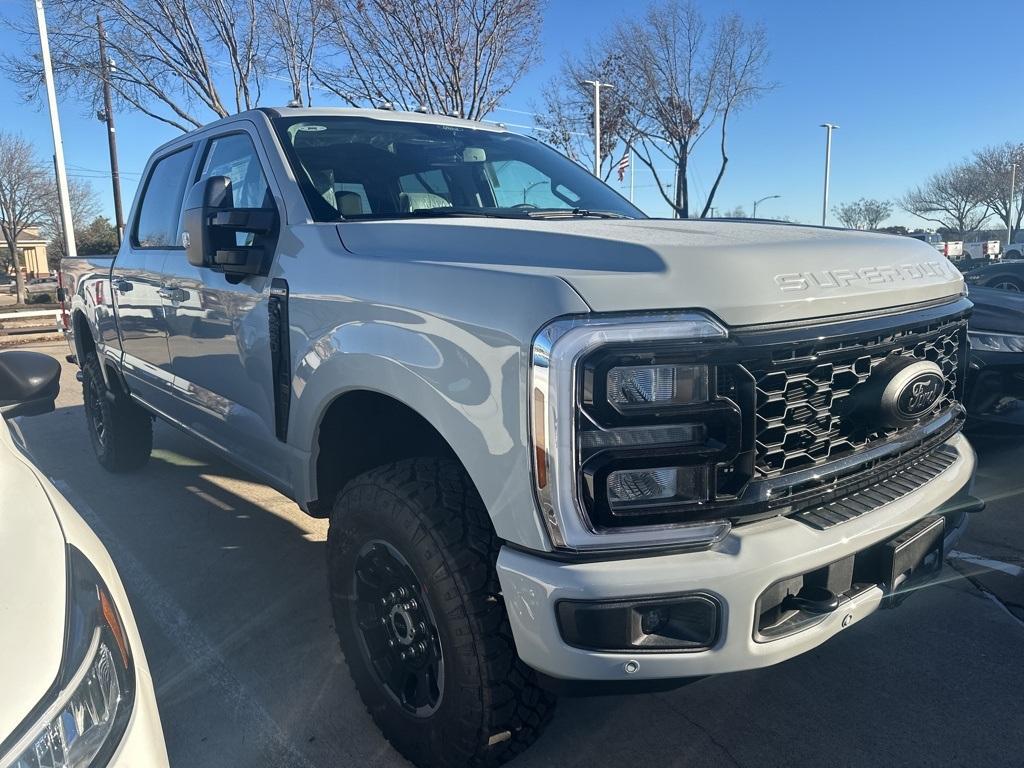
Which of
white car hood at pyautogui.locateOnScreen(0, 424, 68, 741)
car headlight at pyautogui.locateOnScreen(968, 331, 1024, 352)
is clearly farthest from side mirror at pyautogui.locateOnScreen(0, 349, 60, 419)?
car headlight at pyautogui.locateOnScreen(968, 331, 1024, 352)

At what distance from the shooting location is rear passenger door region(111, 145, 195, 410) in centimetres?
396

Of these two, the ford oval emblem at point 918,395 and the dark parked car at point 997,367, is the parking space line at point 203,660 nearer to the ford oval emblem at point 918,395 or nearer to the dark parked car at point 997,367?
the ford oval emblem at point 918,395

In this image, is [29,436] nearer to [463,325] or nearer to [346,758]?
[346,758]

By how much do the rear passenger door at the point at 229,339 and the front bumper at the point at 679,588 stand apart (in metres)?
1.45

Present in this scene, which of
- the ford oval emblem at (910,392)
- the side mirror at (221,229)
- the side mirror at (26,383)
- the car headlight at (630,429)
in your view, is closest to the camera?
the car headlight at (630,429)

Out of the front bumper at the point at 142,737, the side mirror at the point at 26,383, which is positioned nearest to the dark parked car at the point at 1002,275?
the side mirror at the point at 26,383

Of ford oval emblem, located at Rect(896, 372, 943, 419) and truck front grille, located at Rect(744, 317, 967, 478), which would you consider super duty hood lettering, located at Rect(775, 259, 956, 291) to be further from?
ford oval emblem, located at Rect(896, 372, 943, 419)

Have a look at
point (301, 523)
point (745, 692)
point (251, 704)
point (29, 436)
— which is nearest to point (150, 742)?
point (251, 704)

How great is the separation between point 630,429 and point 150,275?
10.7 feet

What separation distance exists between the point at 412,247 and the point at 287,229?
26.9 inches

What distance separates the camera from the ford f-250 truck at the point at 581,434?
1699mm

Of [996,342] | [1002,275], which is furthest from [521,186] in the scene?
[1002,275]

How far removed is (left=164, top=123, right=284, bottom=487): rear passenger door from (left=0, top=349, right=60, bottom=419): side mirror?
68cm

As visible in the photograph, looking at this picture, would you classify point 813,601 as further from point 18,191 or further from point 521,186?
point 18,191
